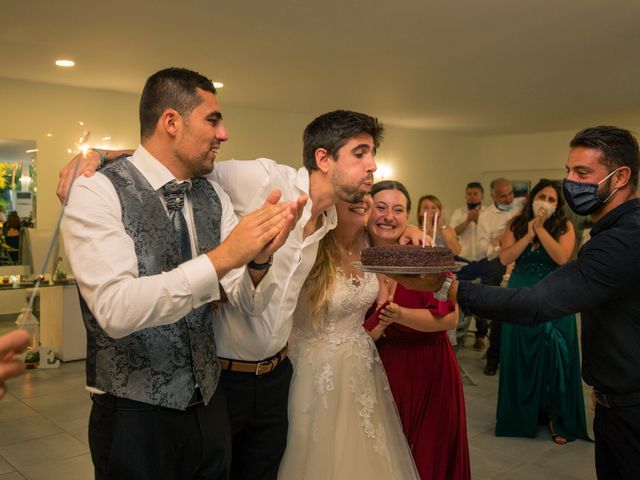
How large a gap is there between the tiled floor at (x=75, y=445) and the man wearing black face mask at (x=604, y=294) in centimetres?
175

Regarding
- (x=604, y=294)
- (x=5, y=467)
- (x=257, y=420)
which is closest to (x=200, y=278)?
(x=257, y=420)

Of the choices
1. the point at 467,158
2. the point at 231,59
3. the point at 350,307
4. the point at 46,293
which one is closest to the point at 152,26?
the point at 231,59

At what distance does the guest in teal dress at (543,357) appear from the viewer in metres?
4.25

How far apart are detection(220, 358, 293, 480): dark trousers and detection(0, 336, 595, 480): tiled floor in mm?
1942

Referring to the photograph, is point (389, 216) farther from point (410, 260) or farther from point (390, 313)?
point (410, 260)

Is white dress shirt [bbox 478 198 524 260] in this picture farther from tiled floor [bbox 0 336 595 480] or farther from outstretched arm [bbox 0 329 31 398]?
outstretched arm [bbox 0 329 31 398]

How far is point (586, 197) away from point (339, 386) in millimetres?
1202

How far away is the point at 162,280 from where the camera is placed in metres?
1.37

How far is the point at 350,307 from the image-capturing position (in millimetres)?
2535

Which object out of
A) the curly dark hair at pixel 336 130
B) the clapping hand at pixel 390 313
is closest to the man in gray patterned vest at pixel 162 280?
the curly dark hair at pixel 336 130

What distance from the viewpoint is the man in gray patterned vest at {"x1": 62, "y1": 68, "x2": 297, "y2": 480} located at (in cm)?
139

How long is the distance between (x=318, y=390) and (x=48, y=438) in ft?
8.84

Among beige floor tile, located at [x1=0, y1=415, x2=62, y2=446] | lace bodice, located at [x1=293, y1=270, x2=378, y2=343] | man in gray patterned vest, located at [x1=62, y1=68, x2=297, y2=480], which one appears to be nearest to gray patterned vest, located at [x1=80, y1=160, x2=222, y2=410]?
man in gray patterned vest, located at [x1=62, y1=68, x2=297, y2=480]

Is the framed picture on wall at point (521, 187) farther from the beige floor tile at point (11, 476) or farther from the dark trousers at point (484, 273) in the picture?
the beige floor tile at point (11, 476)
